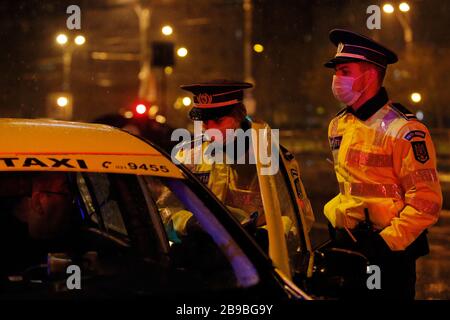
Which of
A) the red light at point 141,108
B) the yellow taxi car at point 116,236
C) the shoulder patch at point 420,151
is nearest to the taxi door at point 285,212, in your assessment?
the yellow taxi car at point 116,236

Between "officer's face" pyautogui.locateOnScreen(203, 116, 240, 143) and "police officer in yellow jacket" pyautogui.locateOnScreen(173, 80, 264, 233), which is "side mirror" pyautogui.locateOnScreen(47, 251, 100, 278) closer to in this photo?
"police officer in yellow jacket" pyautogui.locateOnScreen(173, 80, 264, 233)

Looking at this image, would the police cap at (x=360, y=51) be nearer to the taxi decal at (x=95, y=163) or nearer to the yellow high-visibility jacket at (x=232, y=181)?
the yellow high-visibility jacket at (x=232, y=181)

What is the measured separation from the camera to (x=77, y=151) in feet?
11.8

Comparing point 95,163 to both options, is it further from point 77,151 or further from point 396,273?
point 396,273

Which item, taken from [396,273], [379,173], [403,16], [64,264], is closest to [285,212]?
[379,173]

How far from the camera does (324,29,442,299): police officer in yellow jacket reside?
177 inches

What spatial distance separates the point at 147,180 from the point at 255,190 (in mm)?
991


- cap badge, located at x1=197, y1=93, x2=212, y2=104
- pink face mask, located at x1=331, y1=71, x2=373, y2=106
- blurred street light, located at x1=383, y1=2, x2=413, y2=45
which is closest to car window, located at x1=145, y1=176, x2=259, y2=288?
cap badge, located at x1=197, y1=93, x2=212, y2=104

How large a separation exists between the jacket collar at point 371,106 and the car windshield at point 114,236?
1039 mm

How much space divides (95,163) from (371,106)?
5.75 ft

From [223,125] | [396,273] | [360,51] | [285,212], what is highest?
[360,51]

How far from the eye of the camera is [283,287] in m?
3.29

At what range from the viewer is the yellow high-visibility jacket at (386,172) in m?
4.49
